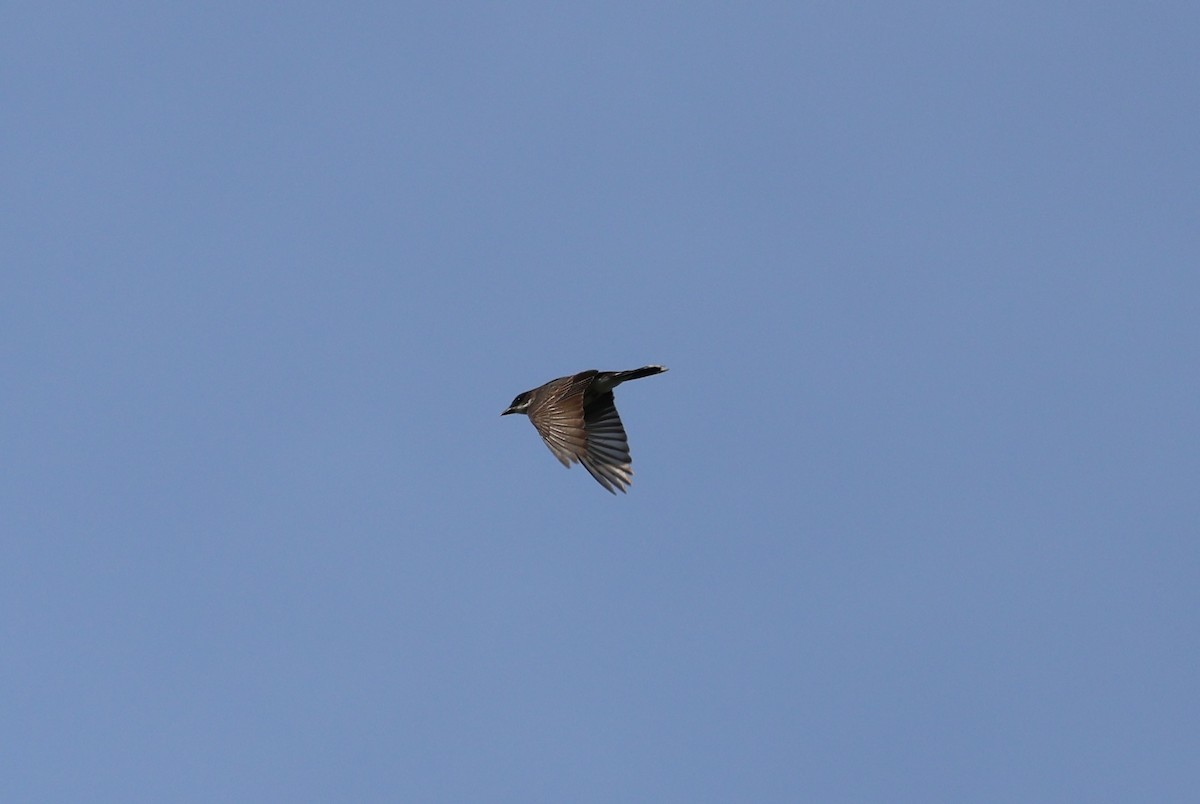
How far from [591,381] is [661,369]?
3.98 feet

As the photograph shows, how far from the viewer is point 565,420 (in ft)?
84.5

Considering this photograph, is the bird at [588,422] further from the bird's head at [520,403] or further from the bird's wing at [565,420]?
the bird's head at [520,403]

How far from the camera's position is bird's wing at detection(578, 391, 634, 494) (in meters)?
25.5

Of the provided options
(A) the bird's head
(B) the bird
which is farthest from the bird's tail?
(A) the bird's head

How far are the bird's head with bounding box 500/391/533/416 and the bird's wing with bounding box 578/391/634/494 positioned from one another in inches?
73.0

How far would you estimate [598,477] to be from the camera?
25531 millimetres

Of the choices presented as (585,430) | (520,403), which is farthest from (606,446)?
(520,403)

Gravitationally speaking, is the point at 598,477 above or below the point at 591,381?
below

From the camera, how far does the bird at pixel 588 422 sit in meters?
25.4

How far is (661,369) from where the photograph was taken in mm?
27141

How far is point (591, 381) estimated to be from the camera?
→ 2692 centimetres

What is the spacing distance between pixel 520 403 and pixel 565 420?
153 inches

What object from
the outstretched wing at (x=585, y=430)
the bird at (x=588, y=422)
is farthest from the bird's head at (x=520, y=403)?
the outstretched wing at (x=585, y=430)

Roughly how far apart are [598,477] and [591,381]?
2076 mm
